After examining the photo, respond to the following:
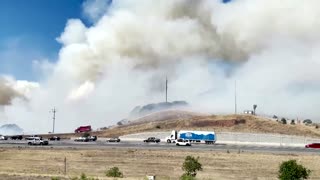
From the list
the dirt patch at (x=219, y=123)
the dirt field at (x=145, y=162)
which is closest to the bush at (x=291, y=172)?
the dirt field at (x=145, y=162)

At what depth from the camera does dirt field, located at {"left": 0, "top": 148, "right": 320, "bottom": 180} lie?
70.6 m

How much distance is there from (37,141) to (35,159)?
1101 inches

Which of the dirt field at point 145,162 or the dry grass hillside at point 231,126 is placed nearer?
the dirt field at point 145,162

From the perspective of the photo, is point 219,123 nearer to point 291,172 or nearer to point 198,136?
point 198,136

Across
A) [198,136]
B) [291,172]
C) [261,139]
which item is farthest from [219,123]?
[291,172]

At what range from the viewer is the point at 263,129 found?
163500mm

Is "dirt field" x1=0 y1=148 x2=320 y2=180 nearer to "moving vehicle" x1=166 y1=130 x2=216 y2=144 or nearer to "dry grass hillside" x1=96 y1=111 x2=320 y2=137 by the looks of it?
"moving vehicle" x1=166 y1=130 x2=216 y2=144

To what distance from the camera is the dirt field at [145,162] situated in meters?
70.6

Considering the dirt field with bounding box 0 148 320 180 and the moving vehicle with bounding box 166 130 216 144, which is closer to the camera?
the dirt field with bounding box 0 148 320 180

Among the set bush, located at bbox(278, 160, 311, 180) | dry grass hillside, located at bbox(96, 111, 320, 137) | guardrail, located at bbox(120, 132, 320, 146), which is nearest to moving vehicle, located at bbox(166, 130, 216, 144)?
guardrail, located at bbox(120, 132, 320, 146)

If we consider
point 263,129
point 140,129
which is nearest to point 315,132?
point 263,129

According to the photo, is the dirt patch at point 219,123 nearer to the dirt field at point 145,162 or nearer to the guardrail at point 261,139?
the guardrail at point 261,139

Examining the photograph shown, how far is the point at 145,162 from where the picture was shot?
263ft

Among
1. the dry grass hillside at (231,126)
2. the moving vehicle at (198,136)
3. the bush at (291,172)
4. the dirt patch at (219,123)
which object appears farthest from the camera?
the dirt patch at (219,123)
